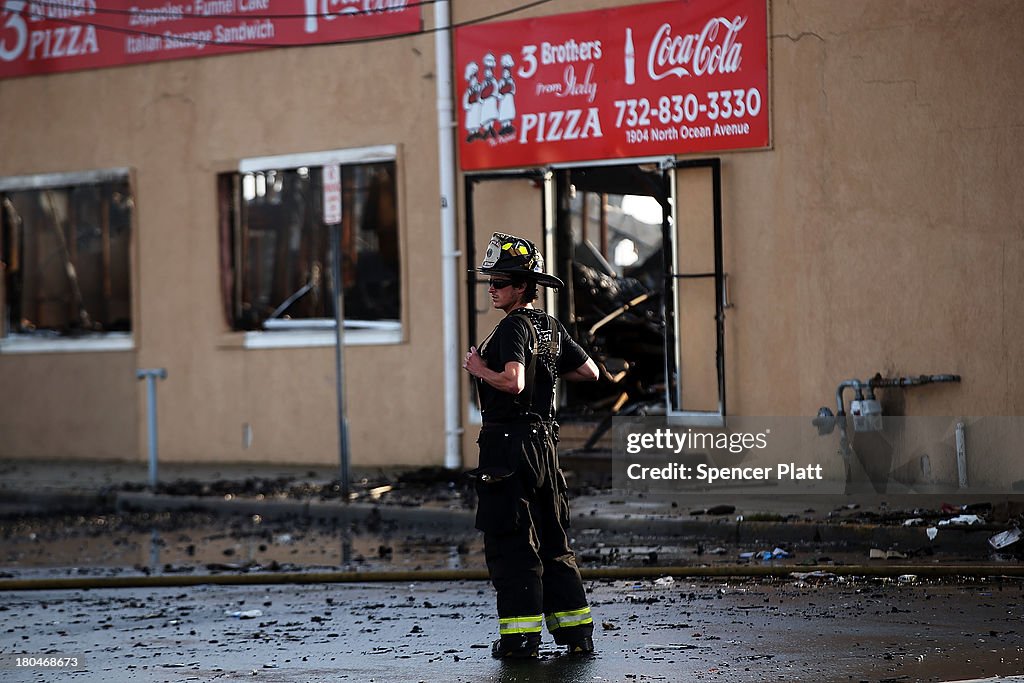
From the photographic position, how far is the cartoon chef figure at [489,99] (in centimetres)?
1416

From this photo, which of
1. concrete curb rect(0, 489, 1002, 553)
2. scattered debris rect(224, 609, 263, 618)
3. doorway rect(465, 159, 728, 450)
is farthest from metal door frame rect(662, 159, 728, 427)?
scattered debris rect(224, 609, 263, 618)

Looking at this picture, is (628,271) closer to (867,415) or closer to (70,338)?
(867,415)

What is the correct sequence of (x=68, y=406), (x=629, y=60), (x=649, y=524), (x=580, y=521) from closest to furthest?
1. (x=649, y=524)
2. (x=580, y=521)
3. (x=629, y=60)
4. (x=68, y=406)

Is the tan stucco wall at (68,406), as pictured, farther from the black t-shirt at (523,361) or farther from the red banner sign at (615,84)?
the black t-shirt at (523,361)

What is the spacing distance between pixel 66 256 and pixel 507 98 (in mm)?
6263

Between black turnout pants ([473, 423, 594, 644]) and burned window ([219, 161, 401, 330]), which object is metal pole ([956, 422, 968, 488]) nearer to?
black turnout pants ([473, 423, 594, 644])

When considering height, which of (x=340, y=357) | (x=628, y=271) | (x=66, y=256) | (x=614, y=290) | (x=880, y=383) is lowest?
(x=880, y=383)

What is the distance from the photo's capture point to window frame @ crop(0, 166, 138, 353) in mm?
16609

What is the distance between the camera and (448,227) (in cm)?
1443

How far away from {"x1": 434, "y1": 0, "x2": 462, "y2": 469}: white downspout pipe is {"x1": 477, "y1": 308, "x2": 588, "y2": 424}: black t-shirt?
24.1ft

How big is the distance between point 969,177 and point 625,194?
318cm

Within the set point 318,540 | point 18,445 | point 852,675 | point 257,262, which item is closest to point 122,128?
point 257,262

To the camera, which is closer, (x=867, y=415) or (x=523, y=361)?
(x=523, y=361)

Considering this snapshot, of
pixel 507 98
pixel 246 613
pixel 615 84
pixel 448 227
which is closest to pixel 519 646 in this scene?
pixel 246 613
